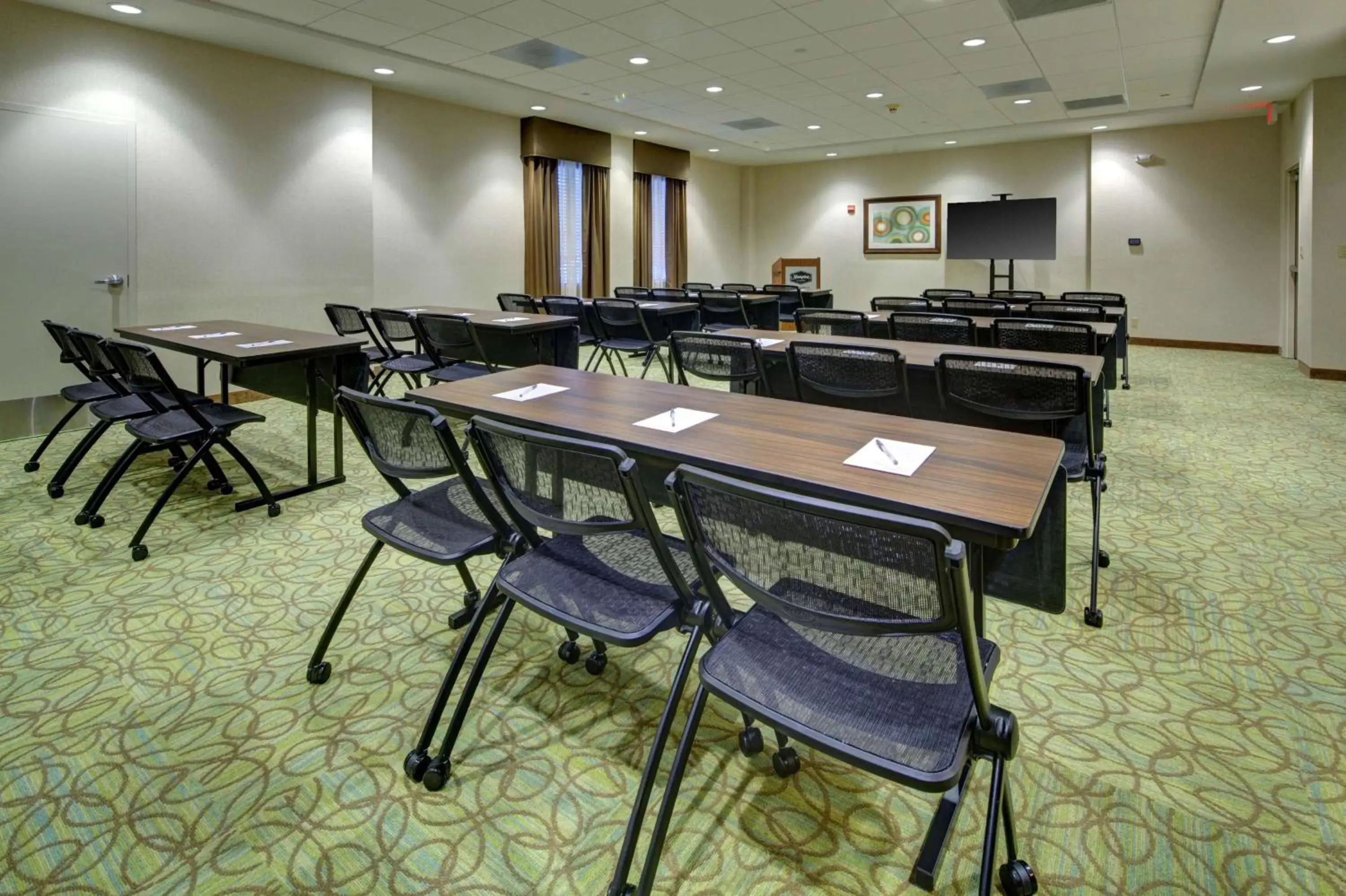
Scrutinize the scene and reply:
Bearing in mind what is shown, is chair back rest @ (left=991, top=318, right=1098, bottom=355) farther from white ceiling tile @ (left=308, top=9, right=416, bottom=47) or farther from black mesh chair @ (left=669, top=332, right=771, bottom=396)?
white ceiling tile @ (left=308, top=9, right=416, bottom=47)

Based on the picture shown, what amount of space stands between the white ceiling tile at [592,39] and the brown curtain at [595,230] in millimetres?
3239

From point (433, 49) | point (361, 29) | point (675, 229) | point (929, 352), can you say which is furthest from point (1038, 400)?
point (675, 229)

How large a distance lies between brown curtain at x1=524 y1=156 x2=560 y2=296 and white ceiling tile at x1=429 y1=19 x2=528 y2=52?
2.64 m

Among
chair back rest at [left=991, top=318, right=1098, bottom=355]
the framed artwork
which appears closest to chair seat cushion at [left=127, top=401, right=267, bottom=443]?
chair back rest at [left=991, top=318, right=1098, bottom=355]

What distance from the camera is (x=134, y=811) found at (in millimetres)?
1575

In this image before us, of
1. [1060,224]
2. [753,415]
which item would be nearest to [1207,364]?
[1060,224]

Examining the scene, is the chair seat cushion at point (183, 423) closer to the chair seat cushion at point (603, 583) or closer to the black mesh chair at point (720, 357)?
the black mesh chair at point (720, 357)

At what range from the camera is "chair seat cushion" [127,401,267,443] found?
3.11m

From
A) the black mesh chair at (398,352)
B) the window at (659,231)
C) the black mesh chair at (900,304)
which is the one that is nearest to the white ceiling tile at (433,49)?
the black mesh chair at (398,352)

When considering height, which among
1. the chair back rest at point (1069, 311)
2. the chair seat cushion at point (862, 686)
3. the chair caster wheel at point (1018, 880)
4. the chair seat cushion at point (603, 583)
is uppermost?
the chair back rest at point (1069, 311)

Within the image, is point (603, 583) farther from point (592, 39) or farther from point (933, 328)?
point (592, 39)

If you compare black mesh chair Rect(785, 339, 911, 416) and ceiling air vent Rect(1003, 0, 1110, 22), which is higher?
ceiling air vent Rect(1003, 0, 1110, 22)

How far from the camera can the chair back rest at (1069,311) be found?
199 inches

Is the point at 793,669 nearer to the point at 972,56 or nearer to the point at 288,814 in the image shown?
the point at 288,814
